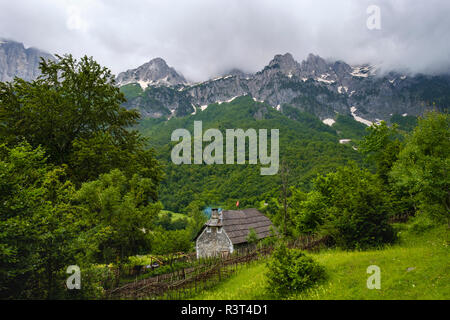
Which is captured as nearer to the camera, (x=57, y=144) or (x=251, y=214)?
(x=57, y=144)

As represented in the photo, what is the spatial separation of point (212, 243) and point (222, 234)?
190 centimetres

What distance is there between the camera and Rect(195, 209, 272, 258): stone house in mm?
30312

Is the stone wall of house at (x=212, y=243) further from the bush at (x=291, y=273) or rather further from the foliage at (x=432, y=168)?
the foliage at (x=432, y=168)

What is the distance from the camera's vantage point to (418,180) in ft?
38.1

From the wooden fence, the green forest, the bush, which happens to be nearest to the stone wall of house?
the green forest

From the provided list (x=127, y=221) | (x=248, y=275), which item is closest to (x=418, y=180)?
(x=248, y=275)

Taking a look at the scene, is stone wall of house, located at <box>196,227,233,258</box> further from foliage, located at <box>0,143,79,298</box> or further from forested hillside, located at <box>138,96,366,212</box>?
forested hillside, located at <box>138,96,366,212</box>

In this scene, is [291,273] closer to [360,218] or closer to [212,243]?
[360,218]

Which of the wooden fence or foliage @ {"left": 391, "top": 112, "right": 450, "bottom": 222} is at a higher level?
foliage @ {"left": 391, "top": 112, "right": 450, "bottom": 222}

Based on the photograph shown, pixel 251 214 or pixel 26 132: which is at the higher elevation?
pixel 26 132

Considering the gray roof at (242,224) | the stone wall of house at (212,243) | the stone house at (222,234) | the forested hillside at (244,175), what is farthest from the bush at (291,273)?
the forested hillside at (244,175)

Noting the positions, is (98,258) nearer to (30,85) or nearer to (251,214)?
(30,85)
